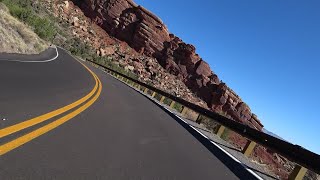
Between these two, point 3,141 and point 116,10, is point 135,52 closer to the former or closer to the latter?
point 116,10

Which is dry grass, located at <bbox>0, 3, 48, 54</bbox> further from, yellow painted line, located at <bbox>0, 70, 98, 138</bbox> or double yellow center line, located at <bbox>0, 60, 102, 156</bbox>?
double yellow center line, located at <bbox>0, 60, 102, 156</bbox>

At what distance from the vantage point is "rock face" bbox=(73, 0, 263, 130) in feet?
309

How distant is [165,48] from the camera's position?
10650cm

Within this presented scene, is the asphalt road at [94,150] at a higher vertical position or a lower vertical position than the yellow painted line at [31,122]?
higher

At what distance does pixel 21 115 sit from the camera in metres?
8.04

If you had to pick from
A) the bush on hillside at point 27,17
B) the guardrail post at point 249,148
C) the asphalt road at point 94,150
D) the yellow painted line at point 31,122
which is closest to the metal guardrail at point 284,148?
the guardrail post at point 249,148

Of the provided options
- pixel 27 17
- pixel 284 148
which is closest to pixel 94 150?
pixel 284 148

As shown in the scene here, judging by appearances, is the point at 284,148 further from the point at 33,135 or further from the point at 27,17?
the point at 27,17

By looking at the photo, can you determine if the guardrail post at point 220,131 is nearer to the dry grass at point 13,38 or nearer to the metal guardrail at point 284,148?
the metal guardrail at point 284,148

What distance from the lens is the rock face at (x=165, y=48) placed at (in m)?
94.3

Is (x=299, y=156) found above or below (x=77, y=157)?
above

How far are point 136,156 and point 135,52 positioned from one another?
321 feet

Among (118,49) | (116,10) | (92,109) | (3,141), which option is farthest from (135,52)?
(3,141)

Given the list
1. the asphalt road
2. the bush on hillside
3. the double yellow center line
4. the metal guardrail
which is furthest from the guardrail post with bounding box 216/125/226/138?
the bush on hillside
